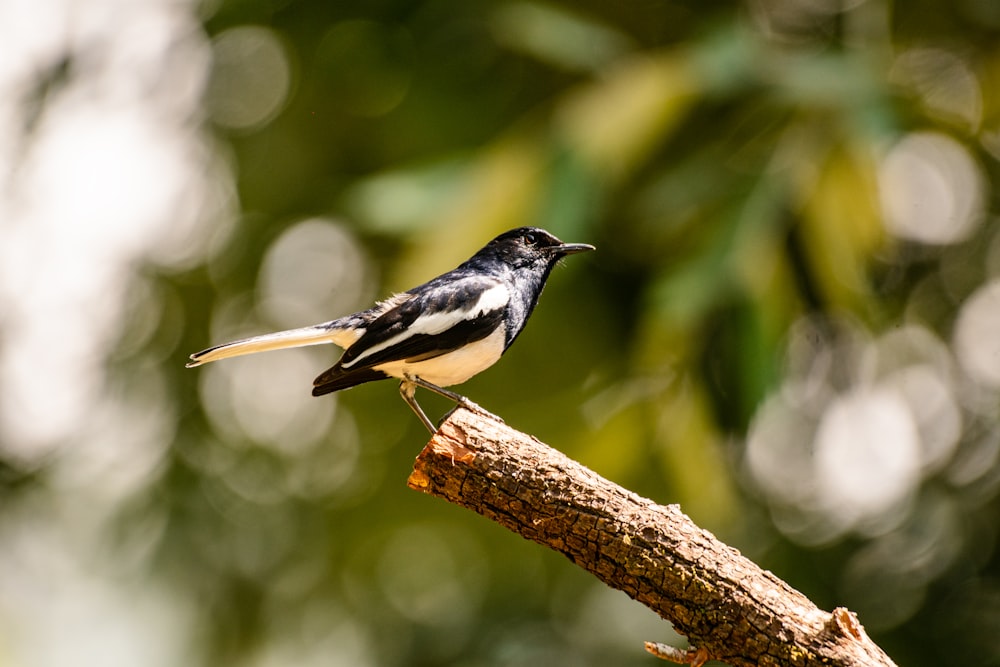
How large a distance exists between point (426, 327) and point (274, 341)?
0.55 meters

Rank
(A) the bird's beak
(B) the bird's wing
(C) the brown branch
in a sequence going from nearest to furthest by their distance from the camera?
(C) the brown branch, (B) the bird's wing, (A) the bird's beak

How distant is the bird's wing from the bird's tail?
0.08 meters

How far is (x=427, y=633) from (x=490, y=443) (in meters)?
6.28

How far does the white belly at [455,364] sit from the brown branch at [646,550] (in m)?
0.49

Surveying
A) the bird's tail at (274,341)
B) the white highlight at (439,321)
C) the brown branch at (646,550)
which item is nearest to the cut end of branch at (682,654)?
the brown branch at (646,550)

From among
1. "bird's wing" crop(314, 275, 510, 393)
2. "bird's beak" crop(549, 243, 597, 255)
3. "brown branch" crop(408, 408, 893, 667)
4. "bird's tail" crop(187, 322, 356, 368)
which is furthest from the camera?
"bird's beak" crop(549, 243, 597, 255)

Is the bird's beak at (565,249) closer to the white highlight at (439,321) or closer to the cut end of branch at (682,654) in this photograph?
the white highlight at (439,321)

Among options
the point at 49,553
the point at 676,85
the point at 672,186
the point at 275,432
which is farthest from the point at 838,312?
the point at 49,553

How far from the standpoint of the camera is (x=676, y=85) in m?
5.57

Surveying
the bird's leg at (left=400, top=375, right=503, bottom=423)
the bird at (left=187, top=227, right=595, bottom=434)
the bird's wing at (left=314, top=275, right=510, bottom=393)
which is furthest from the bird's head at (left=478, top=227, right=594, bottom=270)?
the bird's leg at (left=400, top=375, right=503, bottom=423)

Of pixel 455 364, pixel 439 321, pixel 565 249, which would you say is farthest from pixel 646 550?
pixel 565 249

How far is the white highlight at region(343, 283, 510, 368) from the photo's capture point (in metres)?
3.45

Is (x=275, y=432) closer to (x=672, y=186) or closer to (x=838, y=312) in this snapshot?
(x=672, y=186)

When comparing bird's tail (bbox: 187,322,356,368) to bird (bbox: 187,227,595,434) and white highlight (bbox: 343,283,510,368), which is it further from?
white highlight (bbox: 343,283,510,368)
